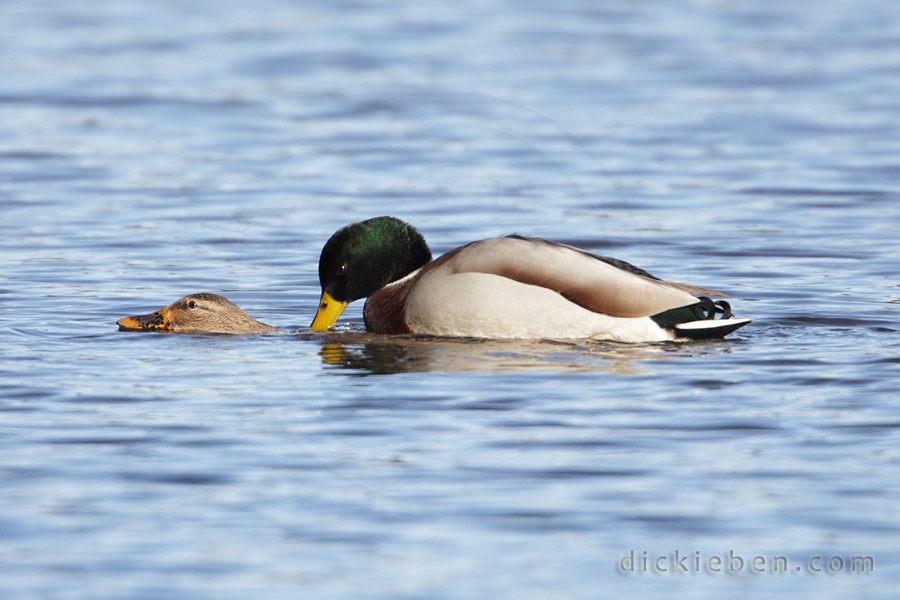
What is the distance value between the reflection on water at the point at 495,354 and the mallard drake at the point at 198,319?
548mm

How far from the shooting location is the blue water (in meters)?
6.23

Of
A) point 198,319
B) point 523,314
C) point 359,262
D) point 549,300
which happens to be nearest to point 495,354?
point 523,314

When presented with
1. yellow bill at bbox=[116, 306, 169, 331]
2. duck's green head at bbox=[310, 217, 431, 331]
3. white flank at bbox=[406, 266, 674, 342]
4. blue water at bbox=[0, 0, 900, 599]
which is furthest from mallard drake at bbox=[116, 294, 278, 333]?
white flank at bbox=[406, 266, 674, 342]

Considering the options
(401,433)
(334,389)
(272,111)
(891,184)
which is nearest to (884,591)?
(401,433)

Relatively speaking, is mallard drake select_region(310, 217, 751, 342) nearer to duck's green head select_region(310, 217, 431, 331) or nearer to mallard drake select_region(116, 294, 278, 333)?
duck's green head select_region(310, 217, 431, 331)

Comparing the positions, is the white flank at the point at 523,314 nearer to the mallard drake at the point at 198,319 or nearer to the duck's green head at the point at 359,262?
the duck's green head at the point at 359,262

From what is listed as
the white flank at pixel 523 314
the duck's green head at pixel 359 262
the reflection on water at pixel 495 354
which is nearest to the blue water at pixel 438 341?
the reflection on water at pixel 495 354

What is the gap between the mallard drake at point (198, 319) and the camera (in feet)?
33.8

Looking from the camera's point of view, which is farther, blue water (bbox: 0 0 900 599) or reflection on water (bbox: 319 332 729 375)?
reflection on water (bbox: 319 332 729 375)

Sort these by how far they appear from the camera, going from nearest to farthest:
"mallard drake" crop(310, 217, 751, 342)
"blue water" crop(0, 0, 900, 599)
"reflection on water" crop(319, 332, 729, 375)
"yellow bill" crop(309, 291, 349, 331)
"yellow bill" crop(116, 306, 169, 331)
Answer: "blue water" crop(0, 0, 900, 599)
"reflection on water" crop(319, 332, 729, 375)
"mallard drake" crop(310, 217, 751, 342)
"yellow bill" crop(116, 306, 169, 331)
"yellow bill" crop(309, 291, 349, 331)

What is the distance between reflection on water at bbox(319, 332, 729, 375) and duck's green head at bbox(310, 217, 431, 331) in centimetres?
51

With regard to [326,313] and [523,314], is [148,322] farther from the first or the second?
[523,314]

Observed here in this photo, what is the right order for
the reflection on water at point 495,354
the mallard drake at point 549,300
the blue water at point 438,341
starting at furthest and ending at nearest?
the mallard drake at point 549,300 → the reflection on water at point 495,354 → the blue water at point 438,341

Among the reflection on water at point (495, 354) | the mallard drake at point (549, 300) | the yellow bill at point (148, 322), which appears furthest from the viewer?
the yellow bill at point (148, 322)
